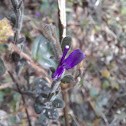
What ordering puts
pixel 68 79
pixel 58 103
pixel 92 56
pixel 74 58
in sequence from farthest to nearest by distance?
pixel 92 56 → pixel 58 103 → pixel 68 79 → pixel 74 58

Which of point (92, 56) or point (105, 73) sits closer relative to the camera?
point (92, 56)

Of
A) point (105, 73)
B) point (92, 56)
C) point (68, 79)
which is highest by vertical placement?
point (68, 79)

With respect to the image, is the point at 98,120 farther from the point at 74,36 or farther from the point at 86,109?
the point at 74,36

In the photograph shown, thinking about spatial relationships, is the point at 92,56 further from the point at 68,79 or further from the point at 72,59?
the point at 72,59

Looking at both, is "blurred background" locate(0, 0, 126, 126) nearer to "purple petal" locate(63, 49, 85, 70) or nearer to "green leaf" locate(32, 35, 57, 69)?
"green leaf" locate(32, 35, 57, 69)

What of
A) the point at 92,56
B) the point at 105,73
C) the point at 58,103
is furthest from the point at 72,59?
the point at 105,73

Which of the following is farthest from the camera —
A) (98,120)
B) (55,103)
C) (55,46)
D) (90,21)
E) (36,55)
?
(90,21)

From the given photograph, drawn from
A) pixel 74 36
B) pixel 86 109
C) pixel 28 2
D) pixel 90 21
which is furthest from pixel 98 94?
pixel 28 2

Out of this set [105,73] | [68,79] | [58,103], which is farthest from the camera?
[105,73]
